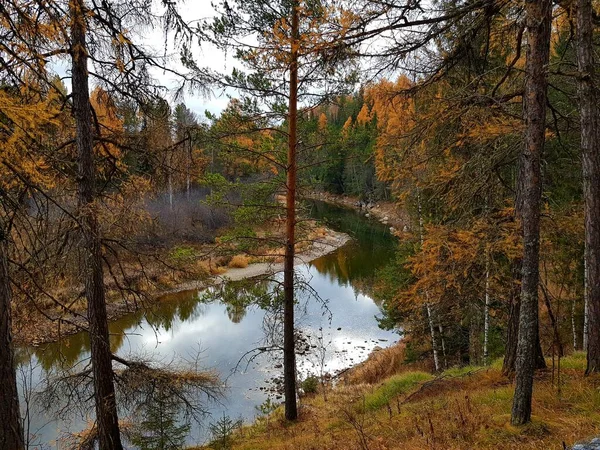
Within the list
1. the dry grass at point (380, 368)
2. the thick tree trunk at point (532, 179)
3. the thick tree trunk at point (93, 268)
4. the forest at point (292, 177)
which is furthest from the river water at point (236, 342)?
the thick tree trunk at point (532, 179)

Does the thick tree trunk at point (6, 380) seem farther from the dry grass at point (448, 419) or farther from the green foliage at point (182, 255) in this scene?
the green foliage at point (182, 255)

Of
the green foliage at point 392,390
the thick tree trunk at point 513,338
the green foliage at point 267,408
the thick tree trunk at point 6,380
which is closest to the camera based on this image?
the thick tree trunk at point 6,380

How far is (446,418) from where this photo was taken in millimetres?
4723

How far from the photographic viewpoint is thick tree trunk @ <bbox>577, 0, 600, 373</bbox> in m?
4.19

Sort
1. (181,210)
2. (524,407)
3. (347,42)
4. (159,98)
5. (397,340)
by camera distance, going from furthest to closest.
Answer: (181,210) → (397,340) → (159,98) → (347,42) → (524,407)

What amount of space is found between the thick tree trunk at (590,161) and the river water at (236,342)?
13.3 feet

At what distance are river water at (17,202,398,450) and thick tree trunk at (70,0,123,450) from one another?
2.41 meters

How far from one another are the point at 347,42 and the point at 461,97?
1551 mm

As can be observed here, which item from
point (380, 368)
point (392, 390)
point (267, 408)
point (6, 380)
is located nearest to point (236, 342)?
point (267, 408)

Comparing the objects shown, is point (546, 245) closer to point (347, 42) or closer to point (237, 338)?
point (347, 42)

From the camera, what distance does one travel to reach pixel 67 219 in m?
4.76

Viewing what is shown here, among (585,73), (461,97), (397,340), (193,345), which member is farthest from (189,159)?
(397,340)

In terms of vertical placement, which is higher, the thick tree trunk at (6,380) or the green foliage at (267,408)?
the thick tree trunk at (6,380)

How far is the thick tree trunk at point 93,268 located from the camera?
14.7 ft
